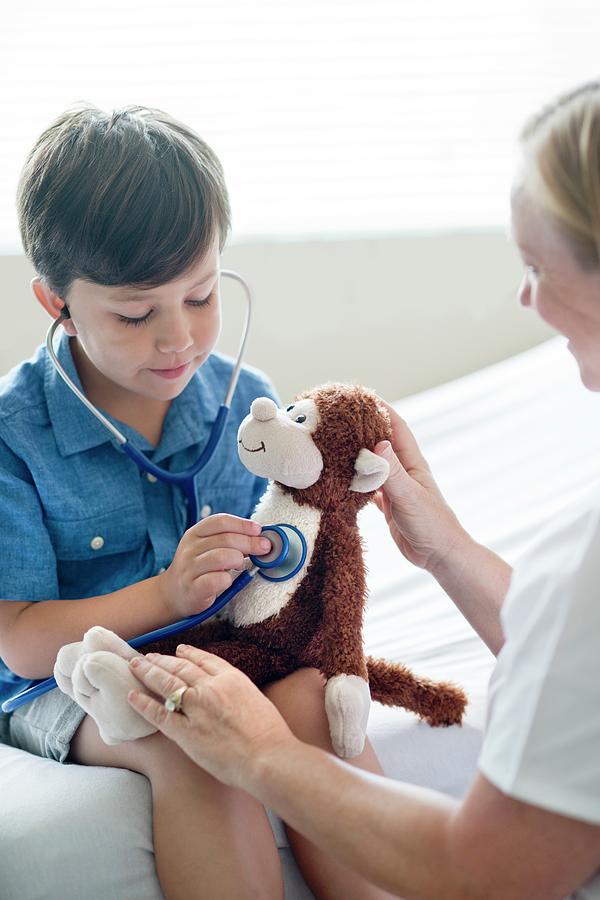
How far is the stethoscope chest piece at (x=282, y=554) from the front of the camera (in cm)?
104

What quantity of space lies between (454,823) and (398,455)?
Answer: 540 mm

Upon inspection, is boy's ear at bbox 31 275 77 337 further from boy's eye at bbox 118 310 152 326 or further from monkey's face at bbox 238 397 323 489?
monkey's face at bbox 238 397 323 489

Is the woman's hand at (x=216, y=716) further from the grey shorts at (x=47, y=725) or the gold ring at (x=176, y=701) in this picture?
the grey shorts at (x=47, y=725)

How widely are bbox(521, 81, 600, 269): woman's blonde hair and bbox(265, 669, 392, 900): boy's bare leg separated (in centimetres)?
55

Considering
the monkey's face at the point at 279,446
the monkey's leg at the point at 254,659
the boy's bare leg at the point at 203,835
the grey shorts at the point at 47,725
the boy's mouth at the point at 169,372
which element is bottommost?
the grey shorts at the point at 47,725

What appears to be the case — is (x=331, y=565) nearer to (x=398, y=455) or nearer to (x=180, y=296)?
(x=398, y=455)

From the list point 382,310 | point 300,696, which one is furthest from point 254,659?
point 382,310

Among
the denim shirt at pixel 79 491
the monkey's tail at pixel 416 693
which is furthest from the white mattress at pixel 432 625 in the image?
the denim shirt at pixel 79 491

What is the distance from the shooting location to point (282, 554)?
1.03m

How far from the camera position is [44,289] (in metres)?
1.25

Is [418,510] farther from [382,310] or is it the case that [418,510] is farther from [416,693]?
[382,310]

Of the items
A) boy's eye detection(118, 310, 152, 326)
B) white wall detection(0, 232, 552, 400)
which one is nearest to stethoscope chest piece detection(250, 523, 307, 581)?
boy's eye detection(118, 310, 152, 326)

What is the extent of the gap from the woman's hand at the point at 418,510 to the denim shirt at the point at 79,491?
297 mm

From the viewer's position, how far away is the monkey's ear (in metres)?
1.02
